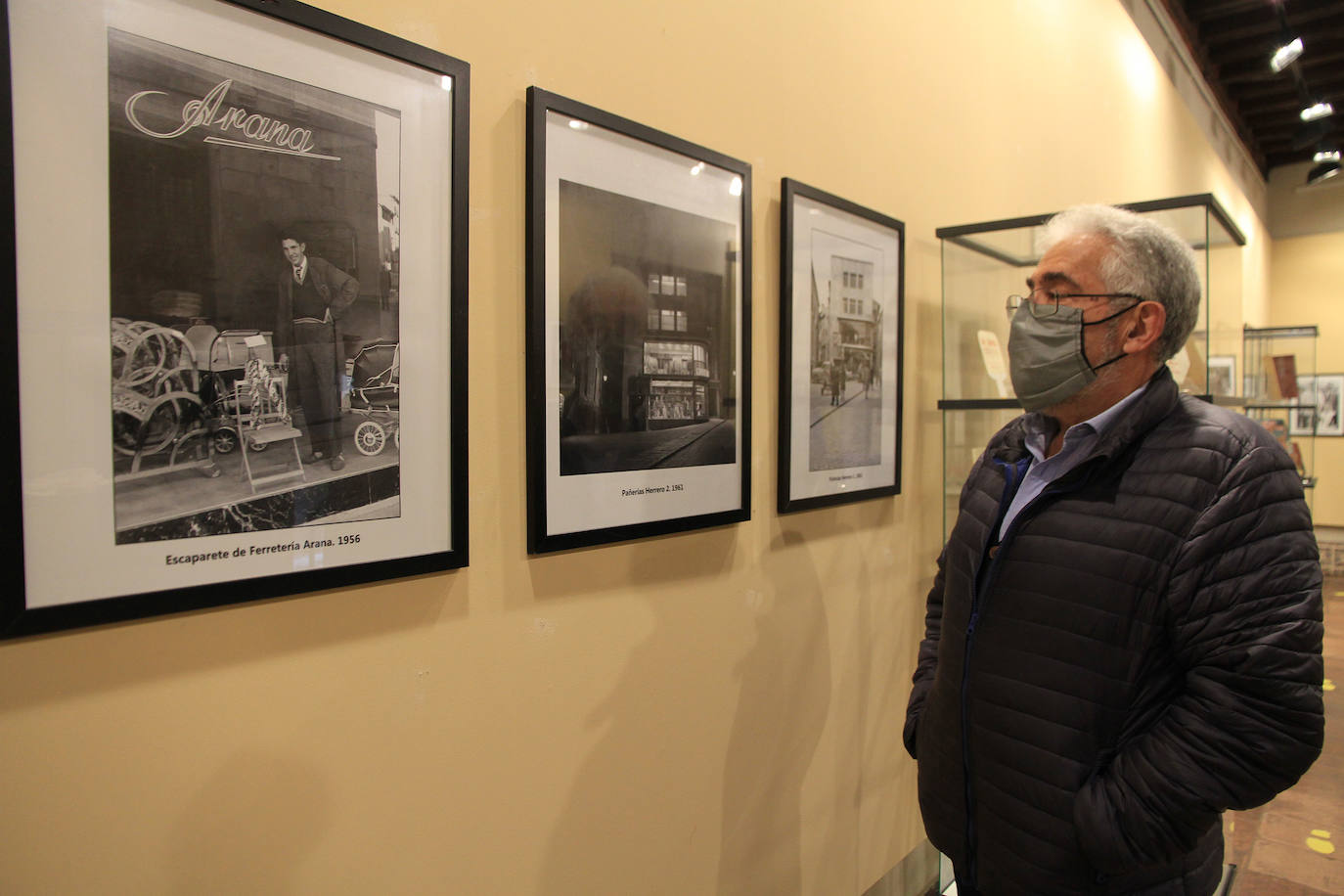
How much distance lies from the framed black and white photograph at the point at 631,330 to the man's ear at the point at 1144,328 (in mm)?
766

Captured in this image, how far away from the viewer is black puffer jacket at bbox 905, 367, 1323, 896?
1.16m

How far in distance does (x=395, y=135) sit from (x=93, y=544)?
27.3 inches

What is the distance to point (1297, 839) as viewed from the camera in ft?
10.5

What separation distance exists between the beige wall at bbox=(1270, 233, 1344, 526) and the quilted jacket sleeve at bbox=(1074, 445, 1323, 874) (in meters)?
9.57

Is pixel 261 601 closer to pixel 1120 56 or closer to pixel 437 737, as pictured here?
pixel 437 737

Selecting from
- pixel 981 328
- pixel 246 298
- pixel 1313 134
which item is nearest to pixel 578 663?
pixel 246 298

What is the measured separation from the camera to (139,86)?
928mm

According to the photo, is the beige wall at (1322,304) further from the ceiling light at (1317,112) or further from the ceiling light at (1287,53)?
the ceiling light at (1287,53)

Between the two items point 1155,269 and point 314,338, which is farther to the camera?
point 1155,269

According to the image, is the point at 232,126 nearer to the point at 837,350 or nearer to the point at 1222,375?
the point at 837,350

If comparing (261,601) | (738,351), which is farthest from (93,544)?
(738,351)

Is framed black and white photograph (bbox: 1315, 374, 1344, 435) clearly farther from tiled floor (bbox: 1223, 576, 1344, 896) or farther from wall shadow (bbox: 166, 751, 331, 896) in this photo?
wall shadow (bbox: 166, 751, 331, 896)

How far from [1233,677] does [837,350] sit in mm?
1205

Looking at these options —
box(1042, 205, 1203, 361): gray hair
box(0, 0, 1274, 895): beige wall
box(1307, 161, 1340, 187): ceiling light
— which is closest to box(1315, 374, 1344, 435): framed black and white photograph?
box(1307, 161, 1340, 187): ceiling light
